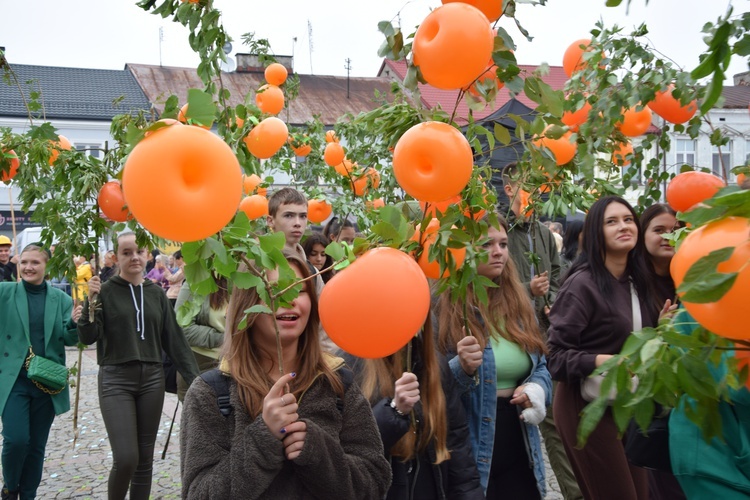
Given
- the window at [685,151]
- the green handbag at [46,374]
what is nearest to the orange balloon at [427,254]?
the green handbag at [46,374]

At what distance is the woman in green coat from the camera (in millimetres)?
5316

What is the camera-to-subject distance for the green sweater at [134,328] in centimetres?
516

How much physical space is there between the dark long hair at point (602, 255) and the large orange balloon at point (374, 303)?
2038 mm

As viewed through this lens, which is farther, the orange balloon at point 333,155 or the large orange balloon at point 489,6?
the orange balloon at point 333,155

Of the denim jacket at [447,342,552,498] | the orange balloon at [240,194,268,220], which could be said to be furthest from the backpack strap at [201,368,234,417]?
the orange balloon at [240,194,268,220]

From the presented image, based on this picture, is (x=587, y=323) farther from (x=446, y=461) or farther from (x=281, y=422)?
(x=281, y=422)

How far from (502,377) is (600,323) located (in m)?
0.58

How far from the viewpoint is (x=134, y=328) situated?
523 cm

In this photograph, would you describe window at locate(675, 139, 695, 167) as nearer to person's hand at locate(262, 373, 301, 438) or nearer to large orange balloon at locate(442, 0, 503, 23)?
large orange balloon at locate(442, 0, 503, 23)

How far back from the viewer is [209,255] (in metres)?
2.18

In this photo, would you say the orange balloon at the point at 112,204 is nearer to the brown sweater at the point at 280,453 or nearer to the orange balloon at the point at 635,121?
the brown sweater at the point at 280,453

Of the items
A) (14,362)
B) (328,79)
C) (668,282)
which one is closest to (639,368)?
(668,282)

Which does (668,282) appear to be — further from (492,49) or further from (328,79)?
(328,79)

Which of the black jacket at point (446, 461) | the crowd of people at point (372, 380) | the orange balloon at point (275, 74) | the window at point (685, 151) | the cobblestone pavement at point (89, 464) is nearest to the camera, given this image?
the crowd of people at point (372, 380)
